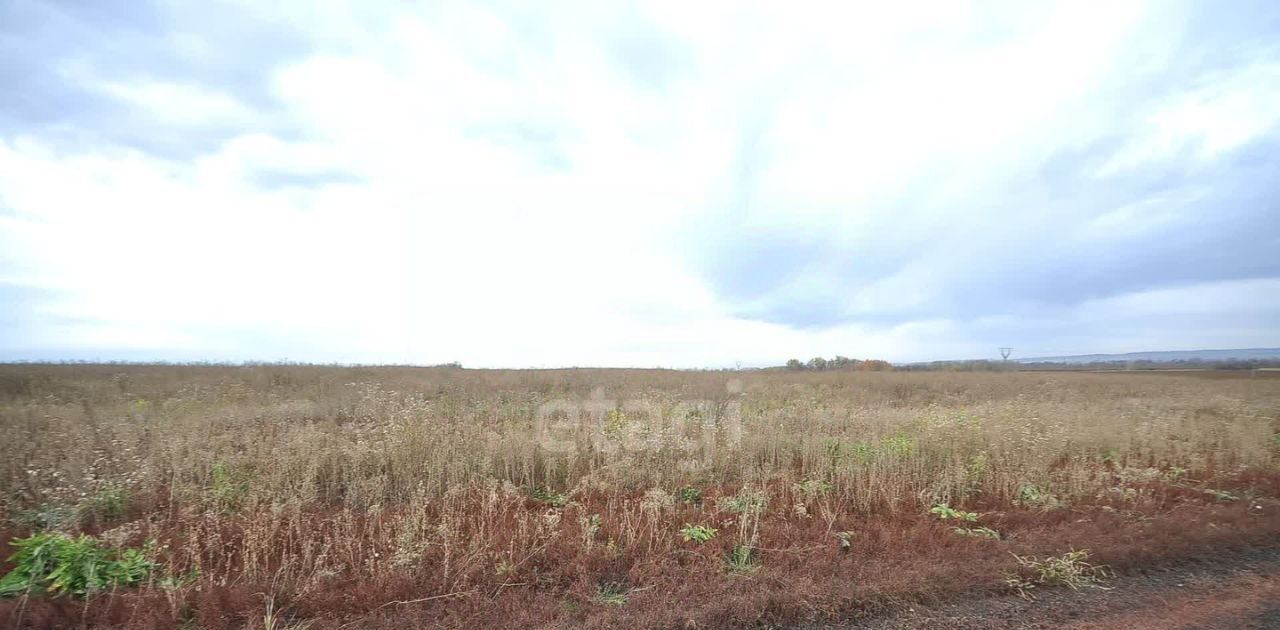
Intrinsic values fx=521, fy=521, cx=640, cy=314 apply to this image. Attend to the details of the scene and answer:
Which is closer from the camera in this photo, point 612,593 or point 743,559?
point 612,593

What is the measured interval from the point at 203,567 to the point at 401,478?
241cm

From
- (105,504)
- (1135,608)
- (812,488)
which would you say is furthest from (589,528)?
(105,504)

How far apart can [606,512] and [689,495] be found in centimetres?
134

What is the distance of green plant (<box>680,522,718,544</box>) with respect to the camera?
5348mm

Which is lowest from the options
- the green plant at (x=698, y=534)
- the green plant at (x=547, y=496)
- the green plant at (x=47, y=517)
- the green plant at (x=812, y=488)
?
the green plant at (x=698, y=534)

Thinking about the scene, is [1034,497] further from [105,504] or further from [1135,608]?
[105,504]

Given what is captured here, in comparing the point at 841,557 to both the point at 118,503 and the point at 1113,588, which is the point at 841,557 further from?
the point at 118,503

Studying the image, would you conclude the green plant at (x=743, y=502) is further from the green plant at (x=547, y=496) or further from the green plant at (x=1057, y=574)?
the green plant at (x=1057, y=574)

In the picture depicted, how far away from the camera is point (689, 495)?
694 centimetres

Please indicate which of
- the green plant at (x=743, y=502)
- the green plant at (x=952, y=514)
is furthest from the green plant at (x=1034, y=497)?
the green plant at (x=743, y=502)

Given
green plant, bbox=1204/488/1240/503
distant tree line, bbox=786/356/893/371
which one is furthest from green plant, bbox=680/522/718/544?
distant tree line, bbox=786/356/893/371

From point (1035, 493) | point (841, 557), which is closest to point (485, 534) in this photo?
point (841, 557)

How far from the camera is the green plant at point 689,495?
6805 mm

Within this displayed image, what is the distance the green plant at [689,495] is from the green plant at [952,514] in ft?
9.23
